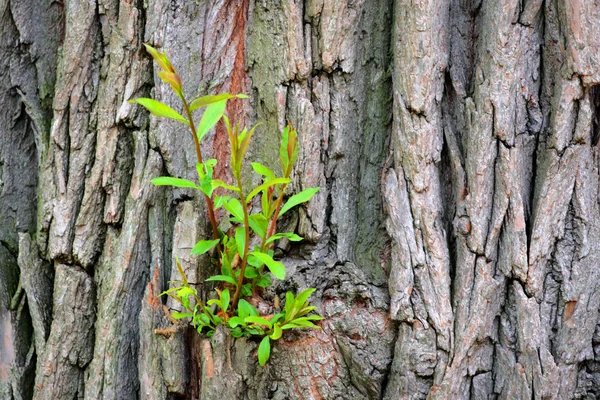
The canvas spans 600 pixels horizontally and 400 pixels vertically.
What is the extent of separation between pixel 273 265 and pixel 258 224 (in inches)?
6.6

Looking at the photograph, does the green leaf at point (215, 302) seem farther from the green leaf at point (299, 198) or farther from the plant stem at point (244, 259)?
the green leaf at point (299, 198)

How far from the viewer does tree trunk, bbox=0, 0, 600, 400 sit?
186 centimetres

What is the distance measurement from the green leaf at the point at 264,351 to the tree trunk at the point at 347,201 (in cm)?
8

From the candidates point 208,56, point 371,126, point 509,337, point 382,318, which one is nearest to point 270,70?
point 208,56

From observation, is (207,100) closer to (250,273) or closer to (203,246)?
(203,246)

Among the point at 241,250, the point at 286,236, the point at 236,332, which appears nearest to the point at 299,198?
the point at 286,236

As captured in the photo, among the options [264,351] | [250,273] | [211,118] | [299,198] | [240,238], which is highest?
[211,118]

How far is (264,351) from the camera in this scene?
182 centimetres

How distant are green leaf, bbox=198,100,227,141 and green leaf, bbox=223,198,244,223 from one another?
22 centimetres

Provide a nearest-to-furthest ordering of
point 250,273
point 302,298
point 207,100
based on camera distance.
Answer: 1. point 207,100
2. point 302,298
3. point 250,273

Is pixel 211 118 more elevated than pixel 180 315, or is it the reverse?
pixel 211 118

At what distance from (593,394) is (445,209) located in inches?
28.9

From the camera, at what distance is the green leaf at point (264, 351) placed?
1819 millimetres

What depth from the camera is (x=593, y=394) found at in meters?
1.90
